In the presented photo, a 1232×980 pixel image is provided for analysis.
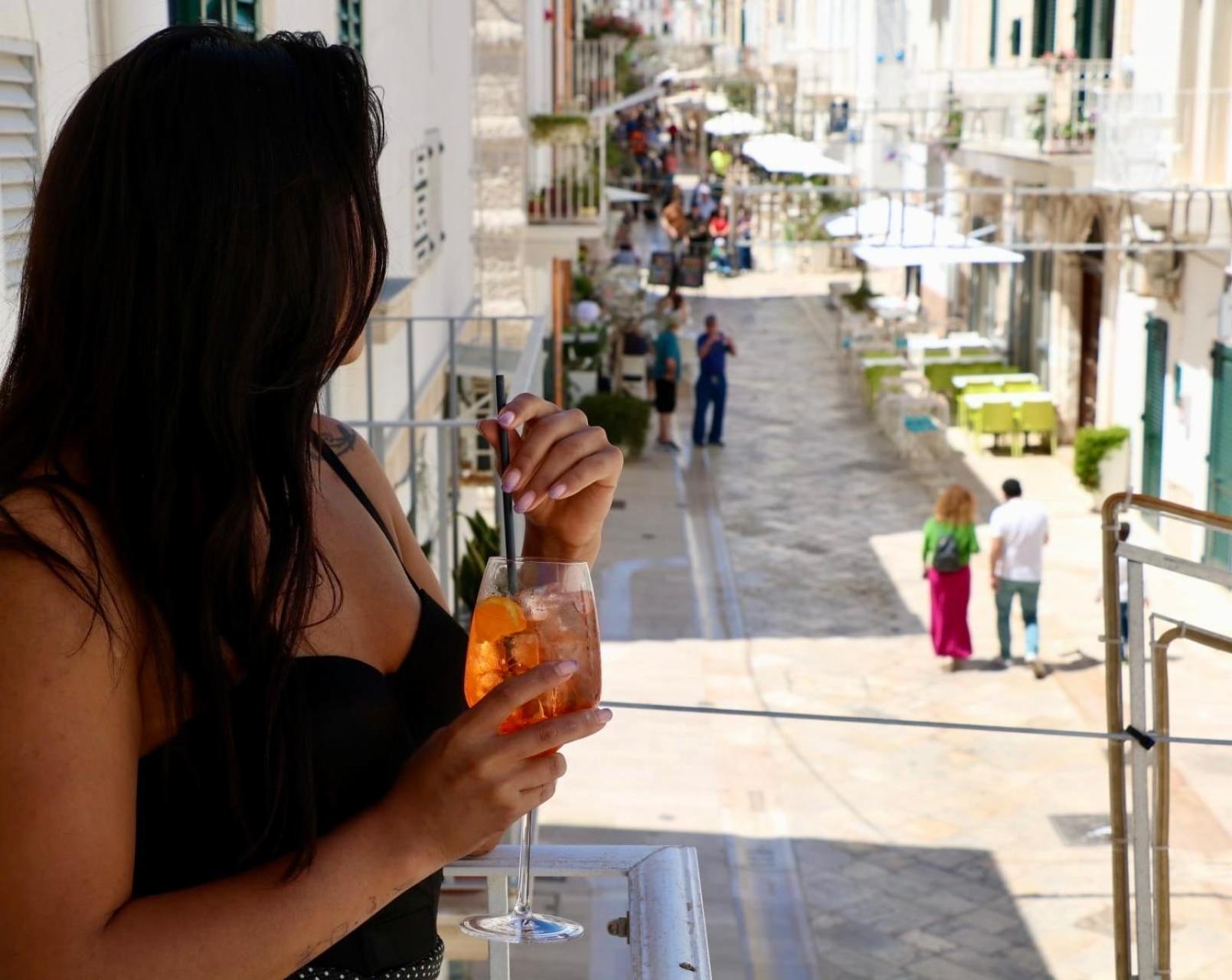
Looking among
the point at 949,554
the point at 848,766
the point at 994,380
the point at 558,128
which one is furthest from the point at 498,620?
the point at 994,380

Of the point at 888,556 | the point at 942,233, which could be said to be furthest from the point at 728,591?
the point at 942,233

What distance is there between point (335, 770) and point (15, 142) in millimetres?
2200

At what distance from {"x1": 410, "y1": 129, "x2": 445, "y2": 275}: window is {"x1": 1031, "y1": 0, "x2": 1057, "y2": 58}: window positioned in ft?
38.4

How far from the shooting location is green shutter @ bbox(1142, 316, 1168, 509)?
50.8 feet

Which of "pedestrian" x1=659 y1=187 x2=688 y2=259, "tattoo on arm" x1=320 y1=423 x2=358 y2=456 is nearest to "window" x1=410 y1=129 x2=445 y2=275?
"tattoo on arm" x1=320 y1=423 x2=358 y2=456

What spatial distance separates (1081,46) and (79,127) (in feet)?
61.3

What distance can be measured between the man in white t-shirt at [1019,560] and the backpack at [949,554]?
34 centimetres

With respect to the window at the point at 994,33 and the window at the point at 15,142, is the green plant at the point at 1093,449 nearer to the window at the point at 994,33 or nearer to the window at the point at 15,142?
the window at the point at 994,33

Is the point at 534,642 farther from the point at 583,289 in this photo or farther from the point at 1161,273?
the point at 583,289

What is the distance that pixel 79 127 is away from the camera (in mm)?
1252

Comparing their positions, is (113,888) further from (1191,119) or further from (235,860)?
(1191,119)

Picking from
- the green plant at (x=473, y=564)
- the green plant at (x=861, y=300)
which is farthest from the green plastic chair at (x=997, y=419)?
the green plant at (x=473, y=564)

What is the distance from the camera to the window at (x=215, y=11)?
13.9 feet

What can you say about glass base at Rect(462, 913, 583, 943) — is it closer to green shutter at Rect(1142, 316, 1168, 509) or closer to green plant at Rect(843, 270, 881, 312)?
green shutter at Rect(1142, 316, 1168, 509)
